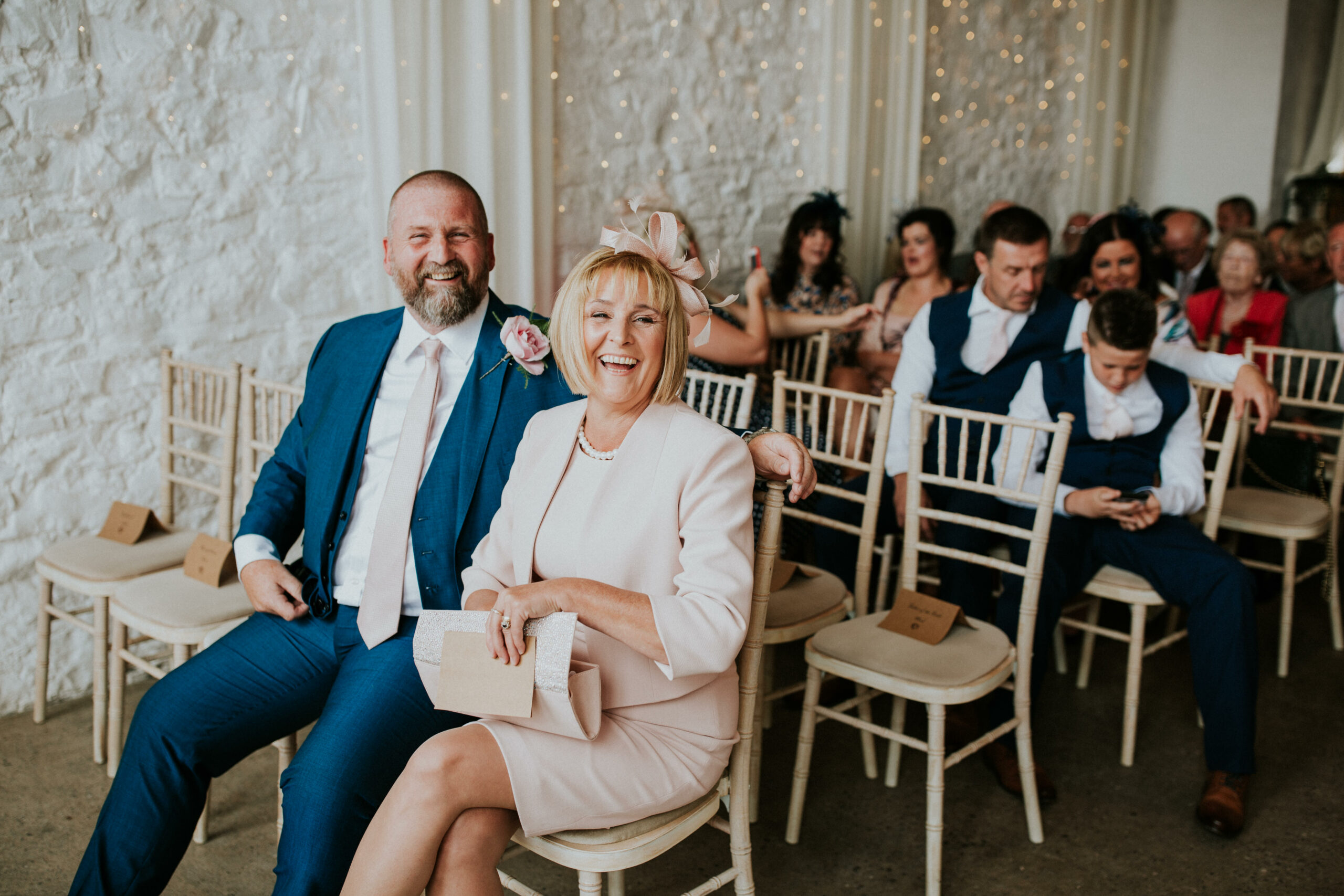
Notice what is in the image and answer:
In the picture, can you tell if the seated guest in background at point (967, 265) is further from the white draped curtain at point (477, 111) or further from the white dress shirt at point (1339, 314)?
the white draped curtain at point (477, 111)

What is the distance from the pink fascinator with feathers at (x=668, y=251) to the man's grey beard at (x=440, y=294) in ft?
1.58

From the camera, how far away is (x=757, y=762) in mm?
2273

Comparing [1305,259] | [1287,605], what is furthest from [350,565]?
[1305,259]

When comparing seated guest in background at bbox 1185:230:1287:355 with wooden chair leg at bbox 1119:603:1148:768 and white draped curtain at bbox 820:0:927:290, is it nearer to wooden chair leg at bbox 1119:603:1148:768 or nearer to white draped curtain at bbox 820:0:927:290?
white draped curtain at bbox 820:0:927:290

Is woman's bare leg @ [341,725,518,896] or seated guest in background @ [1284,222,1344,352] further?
seated guest in background @ [1284,222,1344,352]

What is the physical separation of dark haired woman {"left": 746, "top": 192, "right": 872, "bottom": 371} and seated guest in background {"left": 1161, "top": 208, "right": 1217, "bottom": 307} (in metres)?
2.09

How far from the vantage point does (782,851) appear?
2283 millimetres

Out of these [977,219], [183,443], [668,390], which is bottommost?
[183,443]

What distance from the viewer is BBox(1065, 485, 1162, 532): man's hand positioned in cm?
259

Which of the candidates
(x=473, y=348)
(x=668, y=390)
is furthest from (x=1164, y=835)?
(x=473, y=348)

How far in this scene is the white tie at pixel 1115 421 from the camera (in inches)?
109

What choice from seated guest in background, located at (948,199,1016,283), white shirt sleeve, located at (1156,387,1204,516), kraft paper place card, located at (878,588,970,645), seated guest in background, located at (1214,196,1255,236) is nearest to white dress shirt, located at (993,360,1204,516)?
white shirt sleeve, located at (1156,387,1204,516)

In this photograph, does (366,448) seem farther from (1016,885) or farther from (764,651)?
(1016,885)

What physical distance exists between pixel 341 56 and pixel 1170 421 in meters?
2.76
